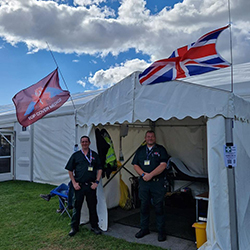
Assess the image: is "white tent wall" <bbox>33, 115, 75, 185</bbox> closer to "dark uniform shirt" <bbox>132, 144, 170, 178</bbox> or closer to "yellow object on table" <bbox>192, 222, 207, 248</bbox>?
"dark uniform shirt" <bbox>132, 144, 170, 178</bbox>

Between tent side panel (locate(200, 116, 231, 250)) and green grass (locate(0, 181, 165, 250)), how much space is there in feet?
2.95

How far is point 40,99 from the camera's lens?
14.8 feet

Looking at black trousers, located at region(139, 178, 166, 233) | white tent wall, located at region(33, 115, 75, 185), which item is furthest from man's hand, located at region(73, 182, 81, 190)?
white tent wall, located at region(33, 115, 75, 185)

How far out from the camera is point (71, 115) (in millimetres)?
8047

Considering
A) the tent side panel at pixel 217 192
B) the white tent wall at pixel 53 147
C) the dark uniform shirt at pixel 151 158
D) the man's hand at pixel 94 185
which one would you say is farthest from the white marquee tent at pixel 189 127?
the white tent wall at pixel 53 147

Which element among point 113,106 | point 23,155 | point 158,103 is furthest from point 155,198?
point 23,155

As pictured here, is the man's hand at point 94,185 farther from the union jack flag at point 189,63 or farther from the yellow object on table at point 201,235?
the union jack flag at point 189,63

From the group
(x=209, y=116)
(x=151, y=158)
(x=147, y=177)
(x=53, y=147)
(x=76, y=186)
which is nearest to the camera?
(x=209, y=116)

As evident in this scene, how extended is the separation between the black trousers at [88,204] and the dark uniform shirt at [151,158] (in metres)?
0.91

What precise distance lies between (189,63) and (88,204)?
8.67ft

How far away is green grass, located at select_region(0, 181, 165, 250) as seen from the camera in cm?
367

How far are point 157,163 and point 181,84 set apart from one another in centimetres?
120

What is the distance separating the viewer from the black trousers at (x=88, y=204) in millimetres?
4039

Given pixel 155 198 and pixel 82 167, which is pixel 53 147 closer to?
pixel 82 167
